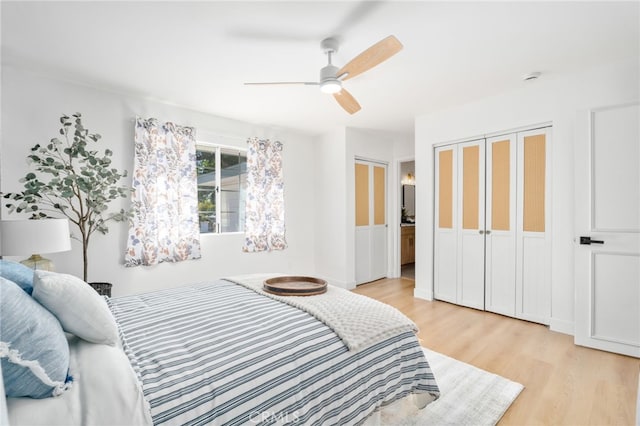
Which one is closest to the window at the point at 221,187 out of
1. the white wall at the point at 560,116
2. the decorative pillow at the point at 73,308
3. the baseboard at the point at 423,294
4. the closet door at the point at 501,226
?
the baseboard at the point at 423,294

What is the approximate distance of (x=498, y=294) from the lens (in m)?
3.49

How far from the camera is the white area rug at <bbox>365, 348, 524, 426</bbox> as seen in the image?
5.75 ft

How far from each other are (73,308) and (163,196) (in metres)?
2.62

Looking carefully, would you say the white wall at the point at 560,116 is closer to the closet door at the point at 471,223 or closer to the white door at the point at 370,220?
the closet door at the point at 471,223

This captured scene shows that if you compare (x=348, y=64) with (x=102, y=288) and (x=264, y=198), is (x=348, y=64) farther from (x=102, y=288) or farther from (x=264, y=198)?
(x=102, y=288)

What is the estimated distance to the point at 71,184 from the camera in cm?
273

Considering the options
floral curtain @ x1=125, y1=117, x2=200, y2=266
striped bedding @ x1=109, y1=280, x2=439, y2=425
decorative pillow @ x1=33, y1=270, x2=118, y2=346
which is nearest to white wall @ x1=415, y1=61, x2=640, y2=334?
striped bedding @ x1=109, y1=280, x2=439, y2=425

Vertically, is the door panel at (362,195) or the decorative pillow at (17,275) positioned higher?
the door panel at (362,195)

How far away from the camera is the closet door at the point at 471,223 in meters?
3.63

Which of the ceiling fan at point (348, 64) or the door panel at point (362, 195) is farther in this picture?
the door panel at point (362, 195)

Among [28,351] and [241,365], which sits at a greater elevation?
[28,351]

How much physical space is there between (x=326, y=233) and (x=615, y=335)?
11.4 ft

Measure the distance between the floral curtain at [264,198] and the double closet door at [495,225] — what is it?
2.26 meters

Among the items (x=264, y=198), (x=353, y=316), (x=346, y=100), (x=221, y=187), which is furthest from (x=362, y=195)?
(x=353, y=316)
